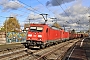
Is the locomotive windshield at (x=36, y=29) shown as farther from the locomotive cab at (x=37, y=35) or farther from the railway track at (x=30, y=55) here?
the railway track at (x=30, y=55)

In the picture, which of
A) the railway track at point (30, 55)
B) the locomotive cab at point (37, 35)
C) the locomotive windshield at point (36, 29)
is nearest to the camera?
the railway track at point (30, 55)

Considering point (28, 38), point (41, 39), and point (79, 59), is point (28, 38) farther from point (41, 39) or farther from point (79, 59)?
point (79, 59)

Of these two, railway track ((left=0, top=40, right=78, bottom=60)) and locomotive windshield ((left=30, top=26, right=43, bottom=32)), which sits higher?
locomotive windshield ((left=30, top=26, right=43, bottom=32))

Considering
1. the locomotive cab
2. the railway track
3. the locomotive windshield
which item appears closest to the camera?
the railway track

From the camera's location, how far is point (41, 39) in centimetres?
2323

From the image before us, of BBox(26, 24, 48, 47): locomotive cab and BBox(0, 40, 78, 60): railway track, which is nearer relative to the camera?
BBox(0, 40, 78, 60): railway track

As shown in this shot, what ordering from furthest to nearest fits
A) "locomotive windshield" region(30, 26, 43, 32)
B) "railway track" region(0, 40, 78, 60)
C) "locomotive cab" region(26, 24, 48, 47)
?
"locomotive windshield" region(30, 26, 43, 32), "locomotive cab" region(26, 24, 48, 47), "railway track" region(0, 40, 78, 60)

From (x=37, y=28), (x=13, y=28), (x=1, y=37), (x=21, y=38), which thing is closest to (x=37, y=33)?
(x=37, y=28)

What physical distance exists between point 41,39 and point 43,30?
126 centimetres

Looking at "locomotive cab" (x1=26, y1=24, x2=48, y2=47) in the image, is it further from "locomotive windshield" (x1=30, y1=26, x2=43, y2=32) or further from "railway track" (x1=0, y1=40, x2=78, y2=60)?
"railway track" (x1=0, y1=40, x2=78, y2=60)

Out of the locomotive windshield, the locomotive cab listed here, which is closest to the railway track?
the locomotive cab

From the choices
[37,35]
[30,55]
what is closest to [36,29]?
[37,35]

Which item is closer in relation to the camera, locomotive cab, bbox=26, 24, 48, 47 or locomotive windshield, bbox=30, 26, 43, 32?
locomotive cab, bbox=26, 24, 48, 47

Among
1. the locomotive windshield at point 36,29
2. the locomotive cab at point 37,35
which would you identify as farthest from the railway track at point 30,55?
the locomotive windshield at point 36,29
